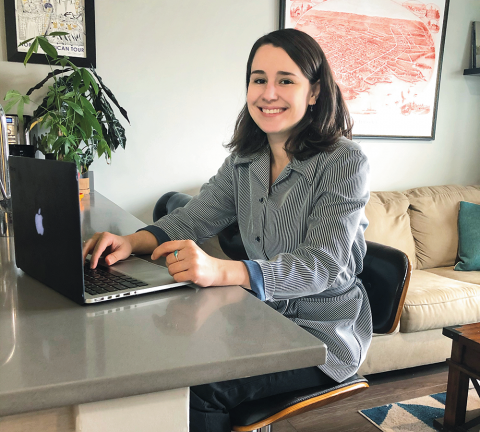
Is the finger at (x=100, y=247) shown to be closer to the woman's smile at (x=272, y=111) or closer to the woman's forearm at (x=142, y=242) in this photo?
the woman's forearm at (x=142, y=242)

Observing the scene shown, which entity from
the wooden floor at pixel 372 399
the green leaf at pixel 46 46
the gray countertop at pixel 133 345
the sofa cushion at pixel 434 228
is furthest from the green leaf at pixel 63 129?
the sofa cushion at pixel 434 228

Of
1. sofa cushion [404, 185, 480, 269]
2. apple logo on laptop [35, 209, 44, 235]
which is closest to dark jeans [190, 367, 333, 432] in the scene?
apple logo on laptop [35, 209, 44, 235]

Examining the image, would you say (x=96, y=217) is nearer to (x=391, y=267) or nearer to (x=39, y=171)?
(x=39, y=171)

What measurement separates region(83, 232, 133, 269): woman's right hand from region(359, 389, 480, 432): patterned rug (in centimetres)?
133

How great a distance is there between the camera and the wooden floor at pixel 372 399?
5.92 ft

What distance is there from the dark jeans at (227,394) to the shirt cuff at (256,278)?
0.19m

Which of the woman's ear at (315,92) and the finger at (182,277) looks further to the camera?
the woman's ear at (315,92)

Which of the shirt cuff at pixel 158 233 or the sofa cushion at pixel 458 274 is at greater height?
the shirt cuff at pixel 158 233

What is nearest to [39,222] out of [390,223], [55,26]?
[55,26]

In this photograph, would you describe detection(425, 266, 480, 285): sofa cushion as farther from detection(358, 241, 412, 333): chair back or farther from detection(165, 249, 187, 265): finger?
detection(165, 249, 187, 265): finger

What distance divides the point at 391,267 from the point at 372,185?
1997mm

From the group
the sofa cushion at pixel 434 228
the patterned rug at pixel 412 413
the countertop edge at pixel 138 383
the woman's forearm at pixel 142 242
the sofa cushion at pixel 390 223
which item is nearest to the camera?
the countertop edge at pixel 138 383

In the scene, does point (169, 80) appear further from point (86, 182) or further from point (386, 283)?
point (386, 283)

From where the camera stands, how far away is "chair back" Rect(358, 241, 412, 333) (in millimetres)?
1166
